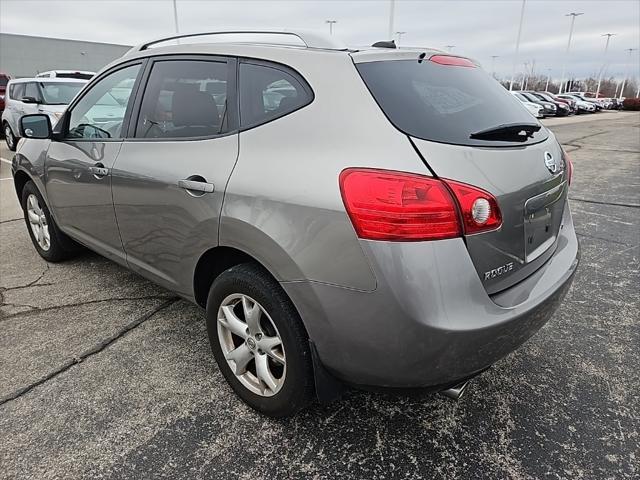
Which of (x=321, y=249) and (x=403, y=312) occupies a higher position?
(x=321, y=249)

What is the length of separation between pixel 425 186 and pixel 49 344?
Answer: 252 cm

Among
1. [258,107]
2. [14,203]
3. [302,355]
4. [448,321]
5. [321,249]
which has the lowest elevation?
[14,203]

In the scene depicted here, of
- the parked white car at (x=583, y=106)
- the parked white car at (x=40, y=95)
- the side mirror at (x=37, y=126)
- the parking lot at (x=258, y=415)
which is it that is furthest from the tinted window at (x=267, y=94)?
the parked white car at (x=583, y=106)

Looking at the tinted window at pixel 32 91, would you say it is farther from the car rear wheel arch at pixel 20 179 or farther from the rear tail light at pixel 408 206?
the rear tail light at pixel 408 206

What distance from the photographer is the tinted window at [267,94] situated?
6.76 ft

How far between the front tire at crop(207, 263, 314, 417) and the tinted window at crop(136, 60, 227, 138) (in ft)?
2.53

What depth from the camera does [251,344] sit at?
7.43 feet

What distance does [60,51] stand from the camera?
133 ft

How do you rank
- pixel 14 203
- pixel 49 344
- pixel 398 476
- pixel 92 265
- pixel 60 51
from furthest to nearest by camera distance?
pixel 60 51
pixel 14 203
pixel 92 265
pixel 49 344
pixel 398 476

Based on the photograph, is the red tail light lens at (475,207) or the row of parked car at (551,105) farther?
the row of parked car at (551,105)

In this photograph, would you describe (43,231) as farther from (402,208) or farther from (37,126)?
(402,208)

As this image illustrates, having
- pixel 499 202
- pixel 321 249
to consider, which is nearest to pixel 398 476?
pixel 321 249

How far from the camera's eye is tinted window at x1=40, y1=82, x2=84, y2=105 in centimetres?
1056

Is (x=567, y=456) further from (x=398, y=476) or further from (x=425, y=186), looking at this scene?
(x=425, y=186)
